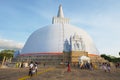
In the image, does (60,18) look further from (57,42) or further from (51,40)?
(57,42)

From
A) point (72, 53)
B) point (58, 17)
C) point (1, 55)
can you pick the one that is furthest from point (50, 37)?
point (1, 55)

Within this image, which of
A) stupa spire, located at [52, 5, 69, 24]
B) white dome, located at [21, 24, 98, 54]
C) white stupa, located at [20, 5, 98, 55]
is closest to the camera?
white stupa, located at [20, 5, 98, 55]

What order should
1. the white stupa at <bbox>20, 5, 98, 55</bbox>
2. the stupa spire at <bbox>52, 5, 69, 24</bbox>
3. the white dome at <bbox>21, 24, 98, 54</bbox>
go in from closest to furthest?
the white stupa at <bbox>20, 5, 98, 55</bbox>, the white dome at <bbox>21, 24, 98, 54</bbox>, the stupa spire at <bbox>52, 5, 69, 24</bbox>

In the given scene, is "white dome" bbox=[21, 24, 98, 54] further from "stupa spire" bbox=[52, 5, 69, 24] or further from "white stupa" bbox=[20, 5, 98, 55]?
"stupa spire" bbox=[52, 5, 69, 24]

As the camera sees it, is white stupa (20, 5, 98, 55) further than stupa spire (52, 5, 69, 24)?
No

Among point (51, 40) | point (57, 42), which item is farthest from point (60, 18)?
point (57, 42)

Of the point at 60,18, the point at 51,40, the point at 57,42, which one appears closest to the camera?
the point at 57,42

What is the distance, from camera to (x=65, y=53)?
60.7 meters

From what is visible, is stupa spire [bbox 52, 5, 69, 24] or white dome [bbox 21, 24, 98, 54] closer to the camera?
white dome [bbox 21, 24, 98, 54]

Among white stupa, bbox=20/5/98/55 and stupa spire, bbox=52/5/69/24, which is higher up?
stupa spire, bbox=52/5/69/24

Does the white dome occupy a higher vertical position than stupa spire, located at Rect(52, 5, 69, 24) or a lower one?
lower

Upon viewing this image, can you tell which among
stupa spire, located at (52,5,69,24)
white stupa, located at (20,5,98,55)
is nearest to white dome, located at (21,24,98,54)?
white stupa, located at (20,5,98,55)

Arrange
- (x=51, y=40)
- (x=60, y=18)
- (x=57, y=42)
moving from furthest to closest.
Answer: (x=60, y=18)
(x=51, y=40)
(x=57, y=42)

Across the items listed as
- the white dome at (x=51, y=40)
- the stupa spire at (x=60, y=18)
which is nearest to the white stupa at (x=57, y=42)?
the white dome at (x=51, y=40)
